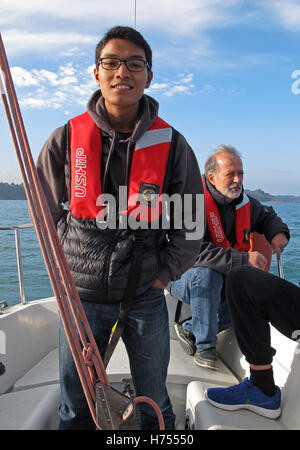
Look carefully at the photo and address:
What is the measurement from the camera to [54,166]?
129 cm

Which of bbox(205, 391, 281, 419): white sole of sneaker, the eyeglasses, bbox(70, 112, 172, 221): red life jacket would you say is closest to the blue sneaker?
bbox(205, 391, 281, 419): white sole of sneaker

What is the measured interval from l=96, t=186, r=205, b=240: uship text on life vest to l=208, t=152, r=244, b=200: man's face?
1.15 m

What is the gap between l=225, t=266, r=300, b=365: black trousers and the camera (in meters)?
1.50

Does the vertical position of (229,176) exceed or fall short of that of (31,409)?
it exceeds it

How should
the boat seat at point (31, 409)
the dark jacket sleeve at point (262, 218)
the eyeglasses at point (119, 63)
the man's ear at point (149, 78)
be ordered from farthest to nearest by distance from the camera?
the dark jacket sleeve at point (262, 218), the boat seat at point (31, 409), the man's ear at point (149, 78), the eyeglasses at point (119, 63)

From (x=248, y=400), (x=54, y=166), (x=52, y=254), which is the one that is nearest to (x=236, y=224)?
(x=248, y=400)

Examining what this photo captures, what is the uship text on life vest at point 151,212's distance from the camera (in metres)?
1.25

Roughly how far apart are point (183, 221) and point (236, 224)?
1225mm

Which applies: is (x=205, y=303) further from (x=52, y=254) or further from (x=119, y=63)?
(x=119, y=63)

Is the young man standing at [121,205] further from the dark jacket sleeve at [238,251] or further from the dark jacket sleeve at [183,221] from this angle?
the dark jacket sleeve at [238,251]

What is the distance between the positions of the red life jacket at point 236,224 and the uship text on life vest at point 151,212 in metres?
1.08

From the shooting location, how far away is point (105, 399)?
104 centimetres

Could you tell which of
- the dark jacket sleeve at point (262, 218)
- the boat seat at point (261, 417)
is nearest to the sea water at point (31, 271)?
the dark jacket sleeve at point (262, 218)
